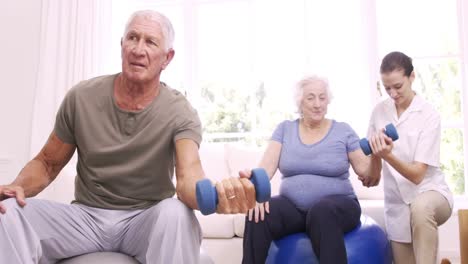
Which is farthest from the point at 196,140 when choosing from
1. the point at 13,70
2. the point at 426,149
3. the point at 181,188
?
the point at 13,70

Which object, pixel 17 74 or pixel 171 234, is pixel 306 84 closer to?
pixel 171 234

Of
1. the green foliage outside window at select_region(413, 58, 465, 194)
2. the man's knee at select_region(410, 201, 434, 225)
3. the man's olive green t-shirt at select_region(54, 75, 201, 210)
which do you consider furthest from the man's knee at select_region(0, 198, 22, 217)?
the green foliage outside window at select_region(413, 58, 465, 194)

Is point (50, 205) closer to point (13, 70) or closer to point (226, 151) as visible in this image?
point (226, 151)

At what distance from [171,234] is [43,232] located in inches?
14.6

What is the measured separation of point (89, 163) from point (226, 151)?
1.82 metres

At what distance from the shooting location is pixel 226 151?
3221mm

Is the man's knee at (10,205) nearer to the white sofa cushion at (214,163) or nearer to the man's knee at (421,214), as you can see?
the man's knee at (421,214)

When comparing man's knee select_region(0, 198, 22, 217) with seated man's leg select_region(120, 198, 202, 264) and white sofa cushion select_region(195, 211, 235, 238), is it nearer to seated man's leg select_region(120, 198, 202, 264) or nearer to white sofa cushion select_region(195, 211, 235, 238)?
seated man's leg select_region(120, 198, 202, 264)

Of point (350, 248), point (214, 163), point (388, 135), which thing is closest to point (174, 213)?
point (350, 248)

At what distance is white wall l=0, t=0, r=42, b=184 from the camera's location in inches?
146

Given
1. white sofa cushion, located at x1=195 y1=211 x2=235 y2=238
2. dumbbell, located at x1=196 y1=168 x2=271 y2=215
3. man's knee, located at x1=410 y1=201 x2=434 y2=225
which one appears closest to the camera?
dumbbell, located at x1=196 y1=168 x2=271 y2=215

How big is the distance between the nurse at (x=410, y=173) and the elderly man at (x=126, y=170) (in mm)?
938

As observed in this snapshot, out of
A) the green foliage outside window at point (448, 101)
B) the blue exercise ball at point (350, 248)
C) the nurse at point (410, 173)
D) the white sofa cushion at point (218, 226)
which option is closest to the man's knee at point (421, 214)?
the nurse at point (410, 173)

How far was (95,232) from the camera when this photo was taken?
4.36ft
